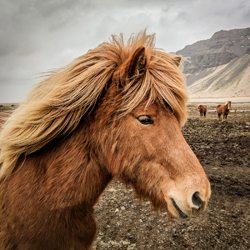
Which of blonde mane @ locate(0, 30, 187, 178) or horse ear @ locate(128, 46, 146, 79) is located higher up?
horse ear @ locate(128, 46, 146, 79)

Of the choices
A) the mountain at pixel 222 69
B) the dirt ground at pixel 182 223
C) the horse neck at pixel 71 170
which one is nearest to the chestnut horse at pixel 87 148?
the horse neck at pixel 71 170

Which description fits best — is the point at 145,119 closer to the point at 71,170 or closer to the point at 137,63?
the point at 137,63

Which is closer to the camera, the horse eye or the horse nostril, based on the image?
the horse nostril

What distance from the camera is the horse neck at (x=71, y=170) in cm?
150

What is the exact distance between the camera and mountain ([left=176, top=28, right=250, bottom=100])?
9931cm

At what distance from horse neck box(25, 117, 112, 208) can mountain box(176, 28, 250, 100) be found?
6618 centimetres

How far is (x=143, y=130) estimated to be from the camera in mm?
1459

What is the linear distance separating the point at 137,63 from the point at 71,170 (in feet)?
3.51

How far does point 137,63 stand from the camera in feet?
4.71

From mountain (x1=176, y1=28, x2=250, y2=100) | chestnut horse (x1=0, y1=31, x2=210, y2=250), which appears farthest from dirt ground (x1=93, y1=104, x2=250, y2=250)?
mountain (x1=176, y1=28, x2=250, y2=100)

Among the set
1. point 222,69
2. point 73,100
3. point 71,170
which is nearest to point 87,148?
point 71,170

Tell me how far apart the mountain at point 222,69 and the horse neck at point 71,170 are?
217ft

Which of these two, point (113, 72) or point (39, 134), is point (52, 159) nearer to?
point (39, 134)

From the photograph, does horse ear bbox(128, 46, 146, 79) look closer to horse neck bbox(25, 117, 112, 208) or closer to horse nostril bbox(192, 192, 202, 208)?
horse neck bbox(25, 117, 112, 208)
